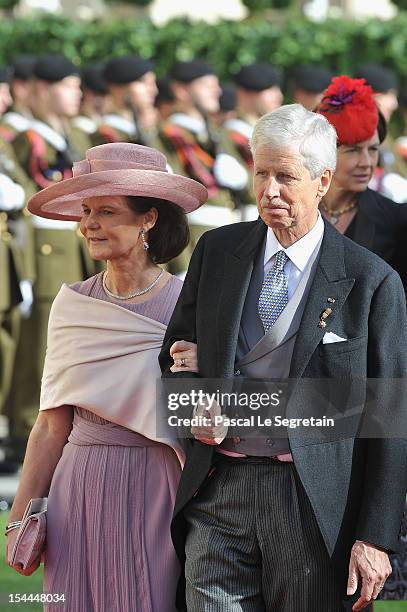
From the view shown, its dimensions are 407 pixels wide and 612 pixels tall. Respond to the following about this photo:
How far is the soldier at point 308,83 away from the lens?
1201 cm

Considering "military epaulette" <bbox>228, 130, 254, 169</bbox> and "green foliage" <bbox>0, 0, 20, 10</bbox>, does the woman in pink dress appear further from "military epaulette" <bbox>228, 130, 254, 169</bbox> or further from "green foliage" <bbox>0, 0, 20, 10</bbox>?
"green foliage" <bbox>0, 0, 20, 10</bbox>

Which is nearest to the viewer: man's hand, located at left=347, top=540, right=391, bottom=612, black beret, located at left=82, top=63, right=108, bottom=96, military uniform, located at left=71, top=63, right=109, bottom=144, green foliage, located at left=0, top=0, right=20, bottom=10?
man's hand, located at left=347, top=540, right=391, bottom=612

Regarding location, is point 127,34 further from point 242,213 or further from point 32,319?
point 32,319

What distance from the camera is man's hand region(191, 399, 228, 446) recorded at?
3.63 meters

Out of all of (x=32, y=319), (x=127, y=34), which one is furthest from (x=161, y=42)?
(x=32, y=319)

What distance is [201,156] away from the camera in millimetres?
10414

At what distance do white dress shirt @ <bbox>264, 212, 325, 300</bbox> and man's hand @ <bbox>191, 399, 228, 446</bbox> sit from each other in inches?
13.2

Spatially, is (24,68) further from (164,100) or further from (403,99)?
(403,99)

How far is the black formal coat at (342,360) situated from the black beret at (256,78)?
26.1ft

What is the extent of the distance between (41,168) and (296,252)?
19.3 feet

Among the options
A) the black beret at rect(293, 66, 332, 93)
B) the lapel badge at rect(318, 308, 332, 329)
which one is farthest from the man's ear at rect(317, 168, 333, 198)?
the black beret at rect(293, 66, 332, 93)

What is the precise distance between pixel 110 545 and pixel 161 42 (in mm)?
10168

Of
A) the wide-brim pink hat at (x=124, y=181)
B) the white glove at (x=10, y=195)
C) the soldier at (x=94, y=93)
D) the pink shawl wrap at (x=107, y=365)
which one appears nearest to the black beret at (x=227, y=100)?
the soldier at (x=94, y=93)

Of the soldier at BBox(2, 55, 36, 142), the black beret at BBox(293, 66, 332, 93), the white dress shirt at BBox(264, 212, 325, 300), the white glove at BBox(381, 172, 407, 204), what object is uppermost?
the black beret at BBox(293, 66, 332, 93)
